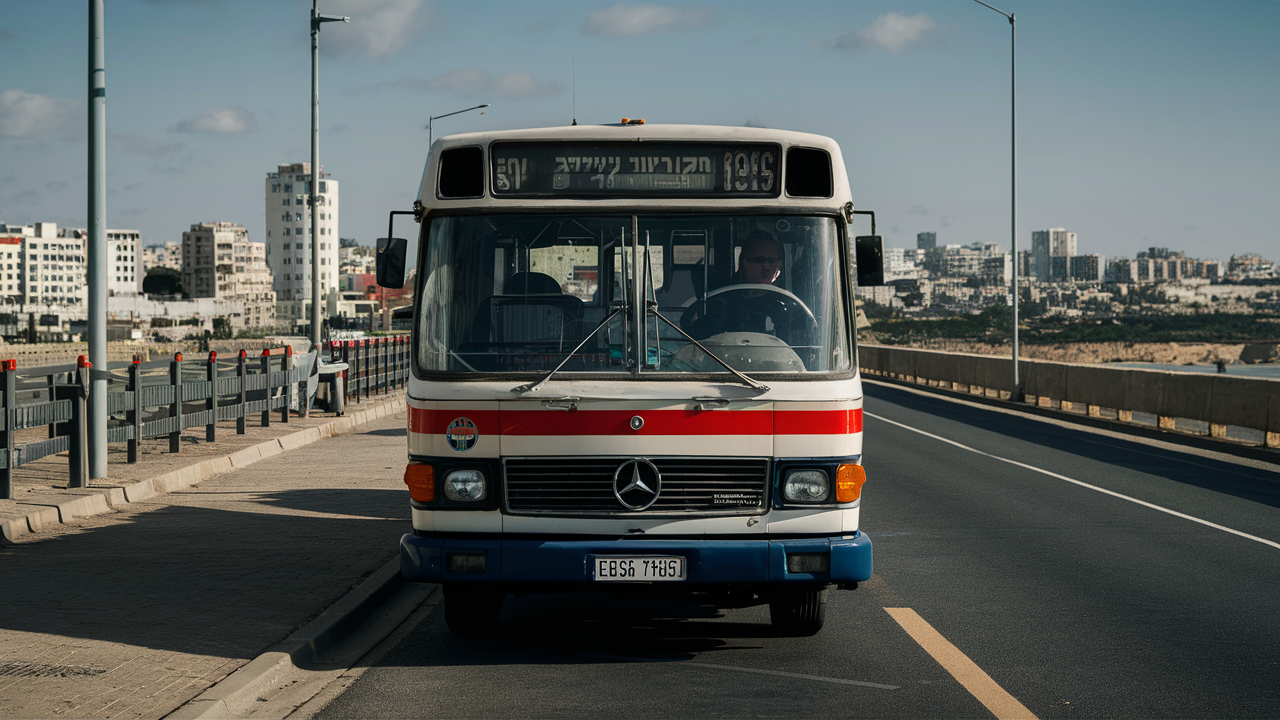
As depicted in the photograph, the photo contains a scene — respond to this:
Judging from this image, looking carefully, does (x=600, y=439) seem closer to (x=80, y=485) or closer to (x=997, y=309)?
(x=80, y=485)

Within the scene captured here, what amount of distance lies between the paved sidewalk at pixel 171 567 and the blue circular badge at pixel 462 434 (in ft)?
4.74

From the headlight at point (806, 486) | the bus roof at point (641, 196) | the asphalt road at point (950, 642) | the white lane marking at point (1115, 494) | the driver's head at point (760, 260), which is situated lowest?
the white lane marking at point (1115, 494)

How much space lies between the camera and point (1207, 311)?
509ft

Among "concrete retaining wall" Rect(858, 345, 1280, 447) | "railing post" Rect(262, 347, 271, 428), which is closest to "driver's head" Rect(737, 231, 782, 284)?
"concrete retaining wall" Rect(858, 345, 1280, 447)

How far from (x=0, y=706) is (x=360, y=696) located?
1478mm

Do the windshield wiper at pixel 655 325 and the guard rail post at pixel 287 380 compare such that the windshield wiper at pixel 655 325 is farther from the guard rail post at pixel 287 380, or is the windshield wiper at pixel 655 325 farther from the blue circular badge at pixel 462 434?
the guard rail post at pixel 287 380

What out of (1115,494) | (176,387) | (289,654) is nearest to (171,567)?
(289,654)

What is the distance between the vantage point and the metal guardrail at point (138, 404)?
10531mm

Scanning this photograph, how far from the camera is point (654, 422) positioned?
19.1ft

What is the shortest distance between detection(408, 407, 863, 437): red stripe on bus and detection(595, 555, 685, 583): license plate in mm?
594

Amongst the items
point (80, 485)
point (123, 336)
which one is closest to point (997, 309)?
point (123, 336)

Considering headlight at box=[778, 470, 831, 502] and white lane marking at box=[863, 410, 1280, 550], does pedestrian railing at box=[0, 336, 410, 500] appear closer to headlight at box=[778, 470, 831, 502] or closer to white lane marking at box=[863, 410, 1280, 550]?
headlight at box=[778, 470, 831, 502]

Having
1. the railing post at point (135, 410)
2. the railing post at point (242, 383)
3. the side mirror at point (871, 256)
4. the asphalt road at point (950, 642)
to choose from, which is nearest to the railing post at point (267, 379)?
the railing post at point (242, 383)

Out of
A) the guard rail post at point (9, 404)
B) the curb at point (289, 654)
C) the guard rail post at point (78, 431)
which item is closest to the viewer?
the curb at point (289, 654)
